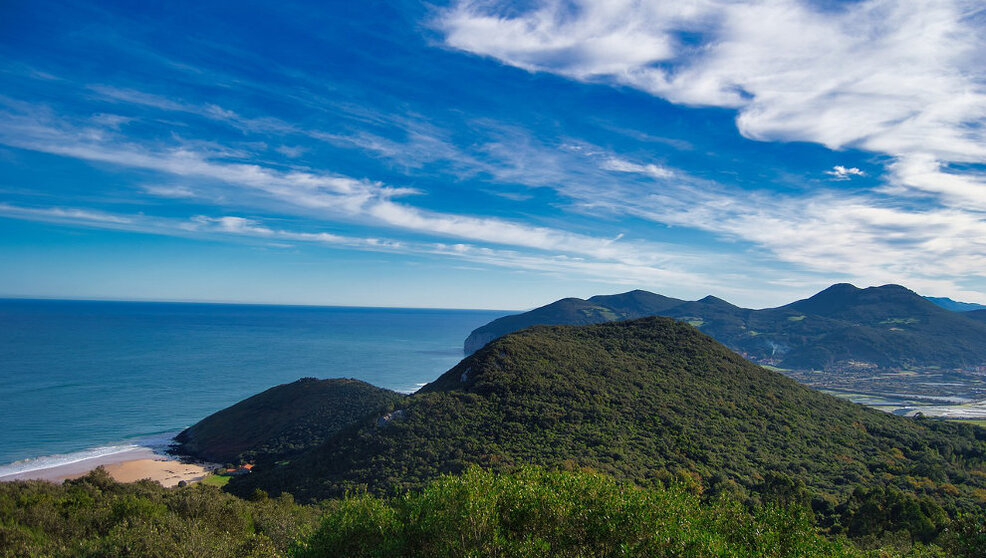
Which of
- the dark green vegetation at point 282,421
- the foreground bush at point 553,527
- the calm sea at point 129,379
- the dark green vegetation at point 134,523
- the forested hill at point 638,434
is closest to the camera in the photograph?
the foreground bush at point 553,527

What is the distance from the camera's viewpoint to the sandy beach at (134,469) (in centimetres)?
5709

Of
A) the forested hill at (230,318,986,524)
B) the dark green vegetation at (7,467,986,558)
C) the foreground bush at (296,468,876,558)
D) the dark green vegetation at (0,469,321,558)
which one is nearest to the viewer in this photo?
the foreground bush at (296,468,876,558)

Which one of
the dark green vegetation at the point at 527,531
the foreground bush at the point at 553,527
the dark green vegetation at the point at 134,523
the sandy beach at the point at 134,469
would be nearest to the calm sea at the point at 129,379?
the sandy beach at the point at 134,469

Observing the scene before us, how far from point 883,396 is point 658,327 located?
10373 centimetres

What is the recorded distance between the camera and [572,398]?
53625 mm

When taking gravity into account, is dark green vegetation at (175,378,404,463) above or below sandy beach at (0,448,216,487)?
above

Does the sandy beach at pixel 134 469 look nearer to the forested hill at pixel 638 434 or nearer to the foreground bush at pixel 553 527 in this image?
the forested hill at pixel 638 434

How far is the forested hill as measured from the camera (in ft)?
139

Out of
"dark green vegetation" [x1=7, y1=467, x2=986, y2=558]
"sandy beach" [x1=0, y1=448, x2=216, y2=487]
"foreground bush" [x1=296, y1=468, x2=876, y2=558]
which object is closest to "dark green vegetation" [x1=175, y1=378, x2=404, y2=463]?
"sandy beach" [x1=0, y1=448, x2=216, y2=487]

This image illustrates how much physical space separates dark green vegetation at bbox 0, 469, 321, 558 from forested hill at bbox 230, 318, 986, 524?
13.1 metres

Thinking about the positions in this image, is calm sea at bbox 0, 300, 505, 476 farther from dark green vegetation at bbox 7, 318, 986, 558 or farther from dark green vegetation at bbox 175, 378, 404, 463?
dark green vegetation at bbox 7, 318, 986, 558

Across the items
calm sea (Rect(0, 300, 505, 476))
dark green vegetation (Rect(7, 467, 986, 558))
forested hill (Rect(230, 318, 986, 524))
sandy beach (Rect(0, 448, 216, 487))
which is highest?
dark green vegetation (Rect(7, 467, 986, 558))

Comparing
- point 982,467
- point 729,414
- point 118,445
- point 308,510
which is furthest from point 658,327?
point 118,445

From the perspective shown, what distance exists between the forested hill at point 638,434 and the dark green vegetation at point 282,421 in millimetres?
11420
